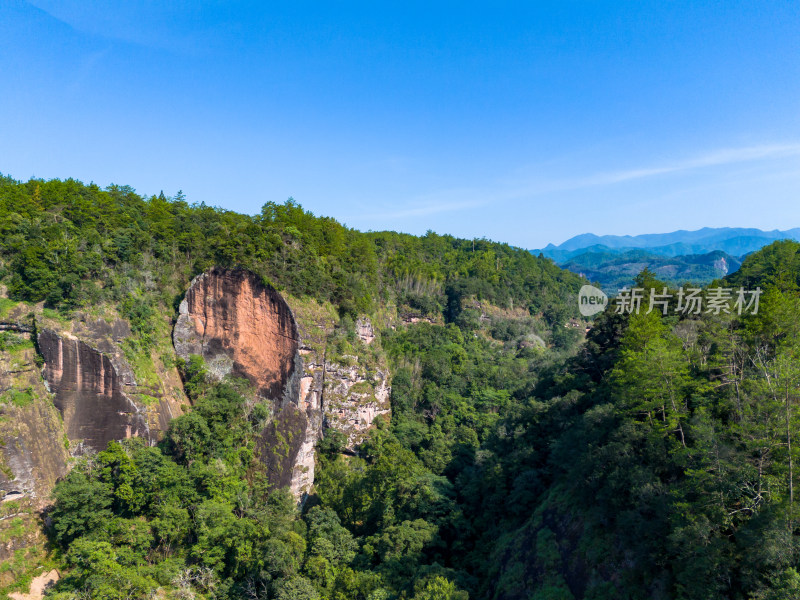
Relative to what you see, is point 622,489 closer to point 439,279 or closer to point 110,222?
point 110,222

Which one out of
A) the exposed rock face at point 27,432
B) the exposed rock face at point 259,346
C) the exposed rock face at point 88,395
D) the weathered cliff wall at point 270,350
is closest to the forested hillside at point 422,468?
the exposed rock face at point 27,432

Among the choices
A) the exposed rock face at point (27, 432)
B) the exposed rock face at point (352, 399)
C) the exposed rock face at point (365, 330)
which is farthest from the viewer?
the exposed rock face at point (365, 330)

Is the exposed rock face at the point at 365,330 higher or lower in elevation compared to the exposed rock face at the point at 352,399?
higher

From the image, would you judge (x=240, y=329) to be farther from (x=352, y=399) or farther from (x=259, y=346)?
(x=352, y=399)

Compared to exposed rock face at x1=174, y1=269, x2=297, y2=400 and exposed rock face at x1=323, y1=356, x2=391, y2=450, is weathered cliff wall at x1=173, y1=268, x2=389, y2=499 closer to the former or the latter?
exposed rock face at x1=174, y1=269, x2=297, y2=400

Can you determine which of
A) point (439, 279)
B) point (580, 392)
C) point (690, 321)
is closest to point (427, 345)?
point (439, 279)

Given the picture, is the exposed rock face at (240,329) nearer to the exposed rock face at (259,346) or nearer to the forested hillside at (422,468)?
the exposed rock face at (259,346)

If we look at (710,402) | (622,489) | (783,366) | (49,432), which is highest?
(783,366)
